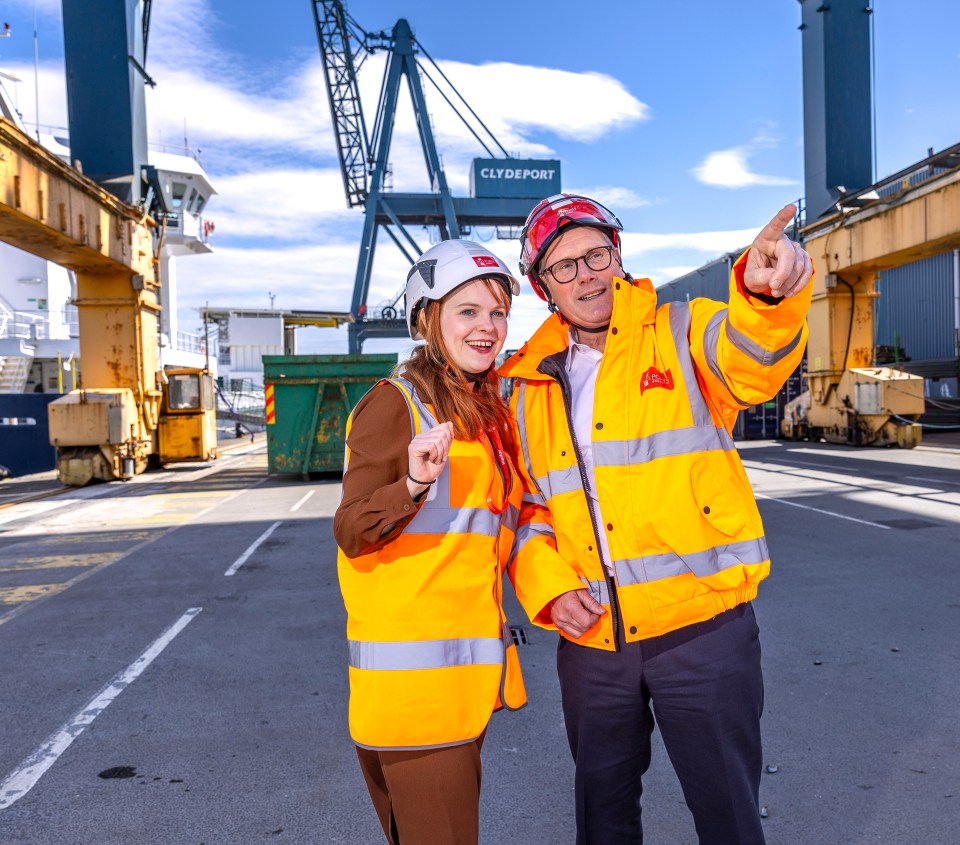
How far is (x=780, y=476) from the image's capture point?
1419 centimetres

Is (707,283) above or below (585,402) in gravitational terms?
above

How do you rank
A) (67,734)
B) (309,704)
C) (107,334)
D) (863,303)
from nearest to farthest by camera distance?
(67,734)
(309,704)
(107,334)
(863,303)

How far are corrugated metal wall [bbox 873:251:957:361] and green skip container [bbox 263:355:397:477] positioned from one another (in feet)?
75.9

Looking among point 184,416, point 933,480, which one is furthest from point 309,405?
point 933,480

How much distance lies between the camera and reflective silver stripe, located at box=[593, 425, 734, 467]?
205 cm

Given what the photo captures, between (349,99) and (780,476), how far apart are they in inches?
1556

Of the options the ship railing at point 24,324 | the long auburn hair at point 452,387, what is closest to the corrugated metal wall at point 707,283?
the ship railing at point 24,324

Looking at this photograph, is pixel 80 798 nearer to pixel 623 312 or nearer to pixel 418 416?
pixel 418 416

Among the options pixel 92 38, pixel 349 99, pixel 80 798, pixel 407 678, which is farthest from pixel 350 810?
pixel 349 99

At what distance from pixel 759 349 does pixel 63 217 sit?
14.7m

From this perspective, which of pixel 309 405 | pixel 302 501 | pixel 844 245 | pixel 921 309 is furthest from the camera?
pixel 921 309

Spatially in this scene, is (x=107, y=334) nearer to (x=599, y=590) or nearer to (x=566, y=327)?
(x=566, y=327)

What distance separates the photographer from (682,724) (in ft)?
6.73

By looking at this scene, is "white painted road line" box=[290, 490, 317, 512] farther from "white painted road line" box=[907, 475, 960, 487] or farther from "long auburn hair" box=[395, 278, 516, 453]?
"long auburn hair" box=[395, 278, 516, 453]
